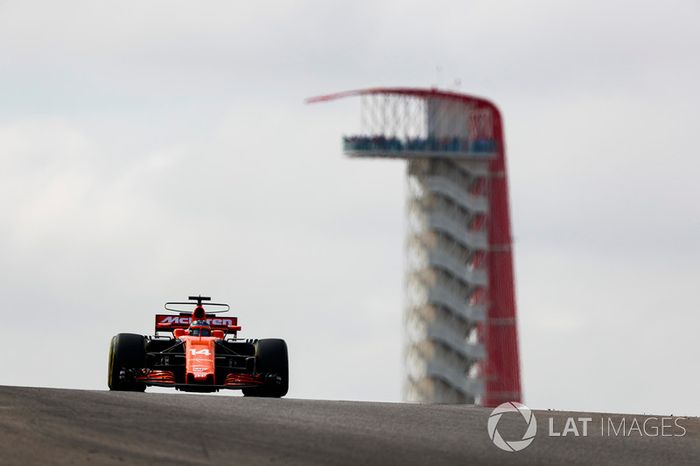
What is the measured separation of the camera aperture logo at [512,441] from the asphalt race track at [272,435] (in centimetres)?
11

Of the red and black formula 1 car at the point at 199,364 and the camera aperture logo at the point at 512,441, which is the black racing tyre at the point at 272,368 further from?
the camera aperture logo at the point at 512,441

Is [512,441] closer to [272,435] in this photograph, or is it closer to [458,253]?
[272,435]

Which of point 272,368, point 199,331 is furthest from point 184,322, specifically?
point 272,368

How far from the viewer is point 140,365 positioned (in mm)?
33438

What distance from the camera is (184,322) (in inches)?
1463

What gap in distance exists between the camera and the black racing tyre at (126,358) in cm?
3331

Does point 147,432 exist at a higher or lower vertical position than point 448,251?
lower

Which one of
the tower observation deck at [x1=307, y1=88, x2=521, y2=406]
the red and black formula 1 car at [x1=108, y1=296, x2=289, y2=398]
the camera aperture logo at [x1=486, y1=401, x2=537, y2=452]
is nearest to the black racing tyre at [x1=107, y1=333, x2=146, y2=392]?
the red and black formula 1 car at [x1=108, y1=296, x2=289, y2=398]

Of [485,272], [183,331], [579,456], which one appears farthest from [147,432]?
[485,272]

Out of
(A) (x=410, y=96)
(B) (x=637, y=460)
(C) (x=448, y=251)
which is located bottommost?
(B) (x=637, y=460)

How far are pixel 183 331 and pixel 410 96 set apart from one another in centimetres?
7677

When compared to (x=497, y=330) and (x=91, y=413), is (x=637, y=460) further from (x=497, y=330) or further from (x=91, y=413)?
(x=497, y=330)

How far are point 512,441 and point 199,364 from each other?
Result: 9680mm

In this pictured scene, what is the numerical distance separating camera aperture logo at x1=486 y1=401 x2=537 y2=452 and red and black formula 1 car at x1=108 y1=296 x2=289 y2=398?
5283 millimetres
